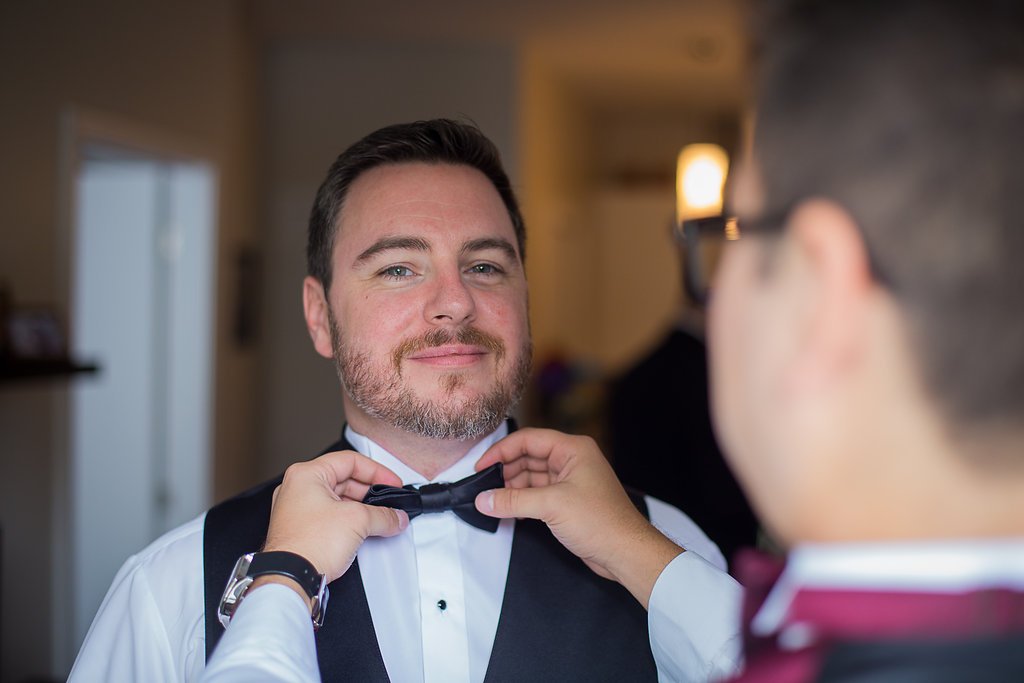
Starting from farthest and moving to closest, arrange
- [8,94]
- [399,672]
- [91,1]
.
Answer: [91,1]
[8,94]
[399,672]

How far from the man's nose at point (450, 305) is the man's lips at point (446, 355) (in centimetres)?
4

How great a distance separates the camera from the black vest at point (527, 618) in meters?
1.32

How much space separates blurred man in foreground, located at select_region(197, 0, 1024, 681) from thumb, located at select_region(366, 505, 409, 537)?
64 centimetres

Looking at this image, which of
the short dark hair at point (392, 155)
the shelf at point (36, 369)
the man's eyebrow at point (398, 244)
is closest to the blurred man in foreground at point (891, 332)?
the man's eyebrow at point (398, 244)

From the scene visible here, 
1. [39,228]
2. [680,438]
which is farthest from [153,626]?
[39,228]

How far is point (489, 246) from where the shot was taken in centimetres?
154

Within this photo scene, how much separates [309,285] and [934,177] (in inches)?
50.5

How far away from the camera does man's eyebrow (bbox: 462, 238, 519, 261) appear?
5.00 ft

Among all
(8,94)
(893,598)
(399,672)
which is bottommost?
(399,672)

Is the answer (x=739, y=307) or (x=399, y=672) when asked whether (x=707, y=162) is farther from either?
(x=739, y=307)

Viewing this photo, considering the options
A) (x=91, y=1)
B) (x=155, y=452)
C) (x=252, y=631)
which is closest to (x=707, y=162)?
(x=91, y=1)

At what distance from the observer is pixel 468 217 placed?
1.55m

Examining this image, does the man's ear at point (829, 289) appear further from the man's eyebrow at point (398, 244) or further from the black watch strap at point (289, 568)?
the man's eyebrow at point (398, 244)

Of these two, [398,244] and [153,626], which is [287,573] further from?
[398,244]
